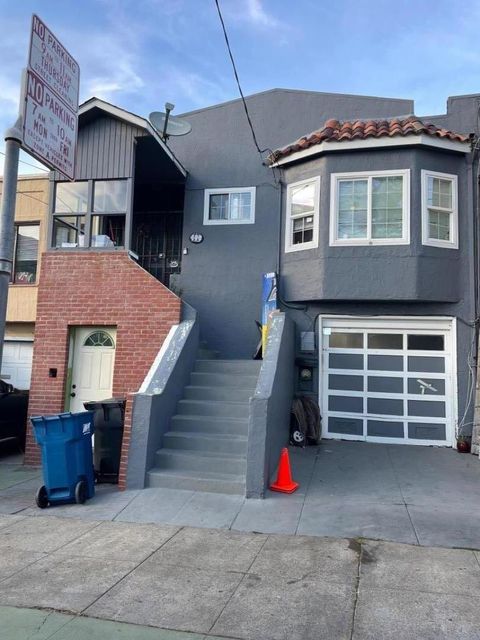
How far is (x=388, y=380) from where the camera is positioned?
948 cm

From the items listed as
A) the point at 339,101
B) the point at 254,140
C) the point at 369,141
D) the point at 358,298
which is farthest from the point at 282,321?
the point at 339,101

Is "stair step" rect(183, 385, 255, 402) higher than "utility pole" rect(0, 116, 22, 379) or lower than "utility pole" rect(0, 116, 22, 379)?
lower

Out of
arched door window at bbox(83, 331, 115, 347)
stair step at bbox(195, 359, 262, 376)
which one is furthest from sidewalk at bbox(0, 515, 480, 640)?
arched door window at bbox(83, 331, 115, 347)

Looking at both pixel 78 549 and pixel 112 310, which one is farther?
pixel 112 310

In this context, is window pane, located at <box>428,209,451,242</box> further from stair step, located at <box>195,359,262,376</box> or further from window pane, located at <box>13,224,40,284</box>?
window pane, located at <box>13,224,40,284</box>

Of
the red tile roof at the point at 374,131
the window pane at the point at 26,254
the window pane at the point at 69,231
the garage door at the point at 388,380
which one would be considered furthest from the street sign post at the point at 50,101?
the window pane at the point at 26,254

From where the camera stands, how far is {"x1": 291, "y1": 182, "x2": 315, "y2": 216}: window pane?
32.6ft

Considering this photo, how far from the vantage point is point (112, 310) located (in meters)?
9.01

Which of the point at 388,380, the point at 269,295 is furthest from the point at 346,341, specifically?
→ the point at 269,295

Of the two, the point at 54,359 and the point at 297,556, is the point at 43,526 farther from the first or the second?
the point at 54,359

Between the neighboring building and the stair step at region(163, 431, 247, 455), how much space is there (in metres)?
6.88

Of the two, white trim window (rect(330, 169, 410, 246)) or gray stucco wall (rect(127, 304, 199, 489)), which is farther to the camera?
white trim window (rect(330, 169, 410, 246))

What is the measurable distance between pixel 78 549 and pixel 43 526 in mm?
878

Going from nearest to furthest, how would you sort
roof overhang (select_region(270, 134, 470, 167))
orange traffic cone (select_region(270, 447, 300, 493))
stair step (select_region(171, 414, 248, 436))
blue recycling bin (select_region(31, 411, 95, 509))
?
blue recycling bin (select_region(31, 411, 95, 509)) < orange traffic cone (select_region(270, 447, 300, 493)) < stair step (select_region(171, 414, 248, 436)) < roof overhang (select_region(270, 134, 470, 167))
